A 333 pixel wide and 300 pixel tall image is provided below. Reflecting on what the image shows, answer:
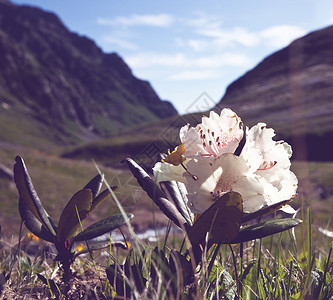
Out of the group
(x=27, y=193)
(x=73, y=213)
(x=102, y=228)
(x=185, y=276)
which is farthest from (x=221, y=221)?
(x=27, y=193)

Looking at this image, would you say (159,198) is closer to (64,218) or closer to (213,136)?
(213,136)

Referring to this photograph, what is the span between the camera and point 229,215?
1388mm

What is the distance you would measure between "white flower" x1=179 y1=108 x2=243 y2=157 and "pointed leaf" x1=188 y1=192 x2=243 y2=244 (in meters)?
0.24

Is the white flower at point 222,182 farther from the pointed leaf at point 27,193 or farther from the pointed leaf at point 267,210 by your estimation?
the pointed leaf at point 27,193

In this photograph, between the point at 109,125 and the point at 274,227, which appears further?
the point at 109,125

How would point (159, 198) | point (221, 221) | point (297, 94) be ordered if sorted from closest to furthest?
1. point (221, 221)
2. point (159, 198)
3. point (297, 94)

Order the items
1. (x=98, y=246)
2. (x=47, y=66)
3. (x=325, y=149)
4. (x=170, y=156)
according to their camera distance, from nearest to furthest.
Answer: (x=170, y=156) → (x=98, y=246) → (x=325, y=149) → (x=47, y=66)

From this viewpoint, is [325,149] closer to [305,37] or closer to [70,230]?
[70,230]

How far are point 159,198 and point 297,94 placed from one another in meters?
77.6

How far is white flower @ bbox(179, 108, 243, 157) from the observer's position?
5.04 feet

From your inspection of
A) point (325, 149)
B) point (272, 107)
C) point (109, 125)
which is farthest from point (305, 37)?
point (109, 125)

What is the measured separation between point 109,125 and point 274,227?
18196 centimetres

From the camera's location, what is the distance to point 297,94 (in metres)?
73.4

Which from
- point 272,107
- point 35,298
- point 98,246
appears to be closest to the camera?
point 35,298
